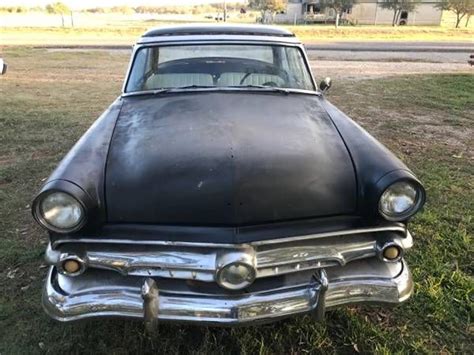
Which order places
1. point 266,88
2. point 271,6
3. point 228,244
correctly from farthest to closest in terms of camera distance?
point 271,6 → point 266,88 → point 228,244

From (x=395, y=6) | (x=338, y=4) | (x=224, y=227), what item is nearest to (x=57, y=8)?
(x=338, y=4)

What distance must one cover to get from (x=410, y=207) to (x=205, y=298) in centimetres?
111

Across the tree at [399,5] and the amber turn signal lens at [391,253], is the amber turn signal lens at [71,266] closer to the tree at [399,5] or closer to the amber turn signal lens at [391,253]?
the amber turn signal lens at [391,253]

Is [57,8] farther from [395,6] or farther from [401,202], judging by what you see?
[401,202]

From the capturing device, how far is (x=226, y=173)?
7.34 ft

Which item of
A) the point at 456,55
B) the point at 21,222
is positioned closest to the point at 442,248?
the point at 21,222

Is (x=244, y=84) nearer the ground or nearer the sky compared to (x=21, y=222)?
nearer the sky

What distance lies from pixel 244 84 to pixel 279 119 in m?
0.86

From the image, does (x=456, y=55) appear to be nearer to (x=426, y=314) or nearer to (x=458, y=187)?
(x=458, y=187)

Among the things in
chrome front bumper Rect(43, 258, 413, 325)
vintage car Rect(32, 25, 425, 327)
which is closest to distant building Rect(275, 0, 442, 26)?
vintage car Rect(32, 25, 425, 327)

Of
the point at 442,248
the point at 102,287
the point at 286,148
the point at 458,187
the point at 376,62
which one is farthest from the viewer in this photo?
the point at 376,62

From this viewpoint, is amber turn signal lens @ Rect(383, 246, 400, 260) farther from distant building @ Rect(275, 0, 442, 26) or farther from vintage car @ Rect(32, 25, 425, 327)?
distant building @ Rect(275, 0, 442, 26)

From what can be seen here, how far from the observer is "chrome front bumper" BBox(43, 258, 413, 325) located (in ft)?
7.04

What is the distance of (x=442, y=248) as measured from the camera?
138 inches
